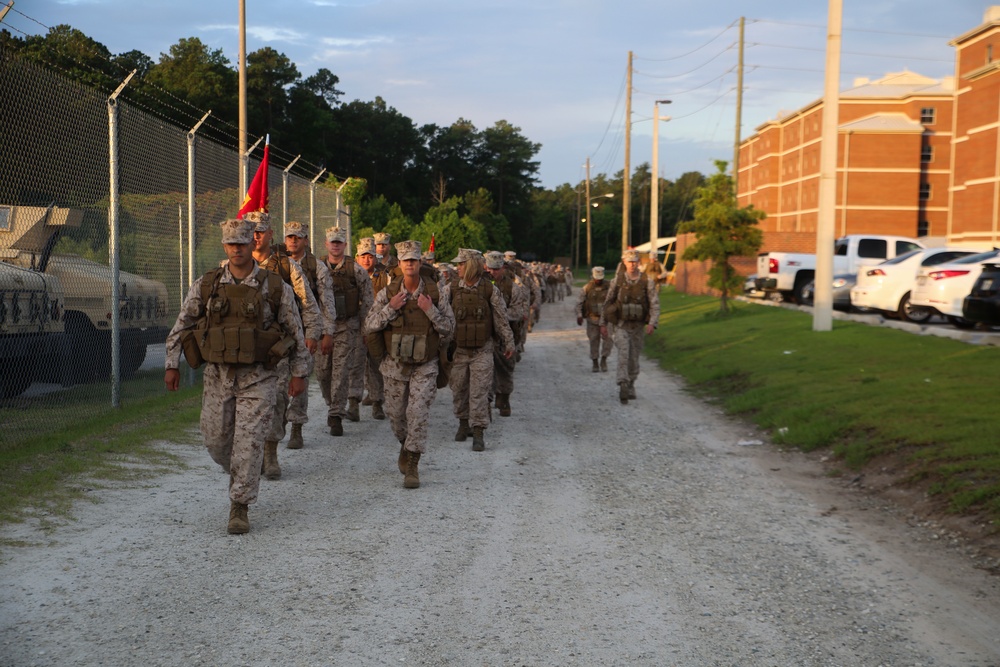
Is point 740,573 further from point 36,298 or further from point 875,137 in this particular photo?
point 875,137

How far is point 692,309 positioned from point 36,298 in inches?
928

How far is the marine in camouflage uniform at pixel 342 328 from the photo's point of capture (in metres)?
10.2

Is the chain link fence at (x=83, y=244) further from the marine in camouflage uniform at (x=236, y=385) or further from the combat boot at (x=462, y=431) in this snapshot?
the combat boot at (x=462, y=431)

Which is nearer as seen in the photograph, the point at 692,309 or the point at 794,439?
the point at 794,439

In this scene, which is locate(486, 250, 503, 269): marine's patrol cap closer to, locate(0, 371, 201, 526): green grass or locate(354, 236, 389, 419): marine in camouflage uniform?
locate(354, 236, 389, 419): marine in camouflage uniform

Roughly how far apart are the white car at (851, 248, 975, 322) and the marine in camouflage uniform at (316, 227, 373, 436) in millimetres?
13153

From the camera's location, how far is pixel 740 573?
555 cm

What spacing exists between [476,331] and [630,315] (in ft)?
12.8

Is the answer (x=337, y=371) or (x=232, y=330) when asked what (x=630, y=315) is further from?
(x=232, y=330)

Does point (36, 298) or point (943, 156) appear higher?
point (943, 156)

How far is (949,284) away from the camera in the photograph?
17016 mm

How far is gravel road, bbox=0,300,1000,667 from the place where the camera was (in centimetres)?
442

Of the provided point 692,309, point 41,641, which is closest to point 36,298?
point 41,641

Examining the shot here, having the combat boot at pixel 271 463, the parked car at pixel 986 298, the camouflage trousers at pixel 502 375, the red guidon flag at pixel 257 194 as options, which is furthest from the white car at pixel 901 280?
the combat boot at pixel 271 463
